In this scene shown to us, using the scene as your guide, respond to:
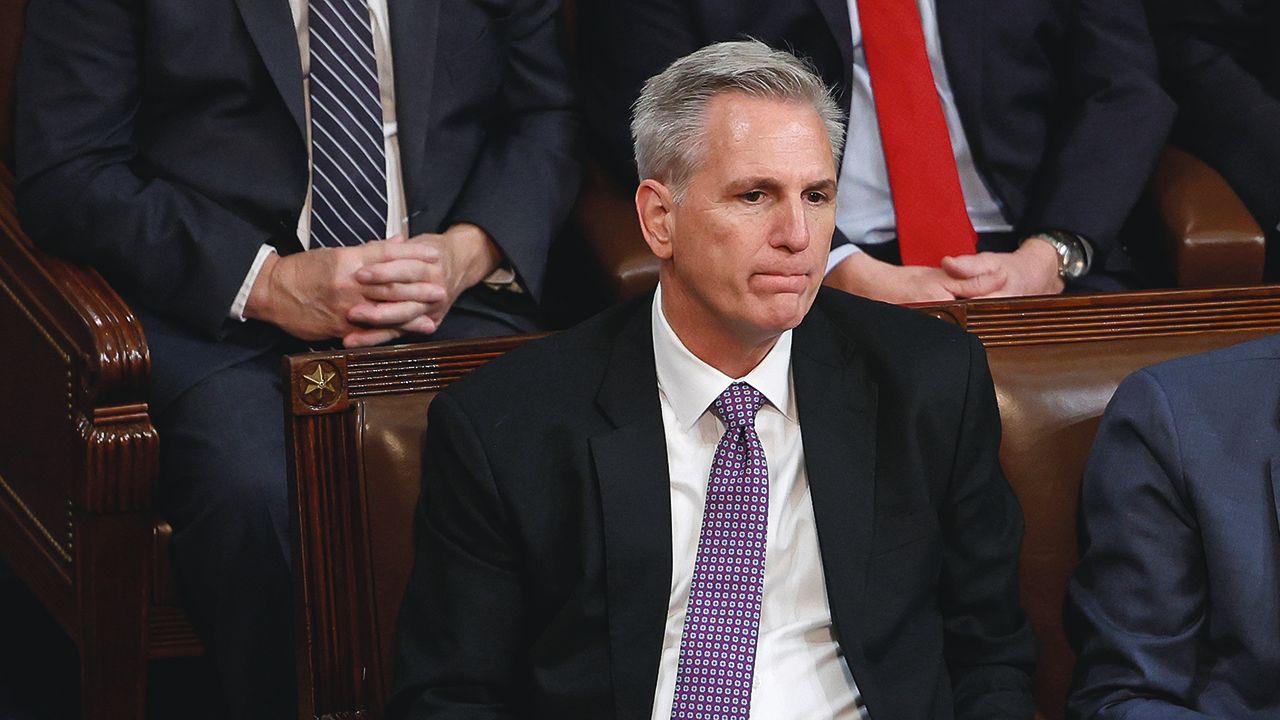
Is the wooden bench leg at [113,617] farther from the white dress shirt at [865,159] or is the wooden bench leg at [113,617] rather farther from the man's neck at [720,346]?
the white dress shirt at [865,159]

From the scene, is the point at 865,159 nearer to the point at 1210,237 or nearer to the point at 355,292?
the point at 1210,237

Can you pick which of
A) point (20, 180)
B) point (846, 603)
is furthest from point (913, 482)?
point (20, 180)

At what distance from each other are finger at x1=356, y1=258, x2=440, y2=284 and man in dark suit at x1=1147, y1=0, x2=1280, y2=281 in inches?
49.0

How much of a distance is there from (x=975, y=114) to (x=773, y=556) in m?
1.05

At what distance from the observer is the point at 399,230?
2.23 m

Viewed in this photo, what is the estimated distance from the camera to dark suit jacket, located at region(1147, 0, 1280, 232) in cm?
238

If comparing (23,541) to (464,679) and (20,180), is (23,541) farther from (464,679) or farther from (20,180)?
(464,679)

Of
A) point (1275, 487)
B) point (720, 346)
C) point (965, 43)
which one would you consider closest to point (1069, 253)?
point (965, 43)

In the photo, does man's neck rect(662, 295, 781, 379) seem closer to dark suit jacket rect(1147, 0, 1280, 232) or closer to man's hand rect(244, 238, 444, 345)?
man's hand rect(244, 238, 444, 345)

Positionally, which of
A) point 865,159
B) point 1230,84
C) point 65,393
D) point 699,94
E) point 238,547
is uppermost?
Result: point 699,94

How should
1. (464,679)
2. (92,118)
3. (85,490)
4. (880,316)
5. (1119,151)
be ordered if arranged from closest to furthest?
1. (464,679)
2. (880,316)
3. (85,490)
4. (92,118)
5. (1119,151)

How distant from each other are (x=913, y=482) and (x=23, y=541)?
1.32 m

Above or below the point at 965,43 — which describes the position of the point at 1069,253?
below

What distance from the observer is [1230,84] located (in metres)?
2.45
